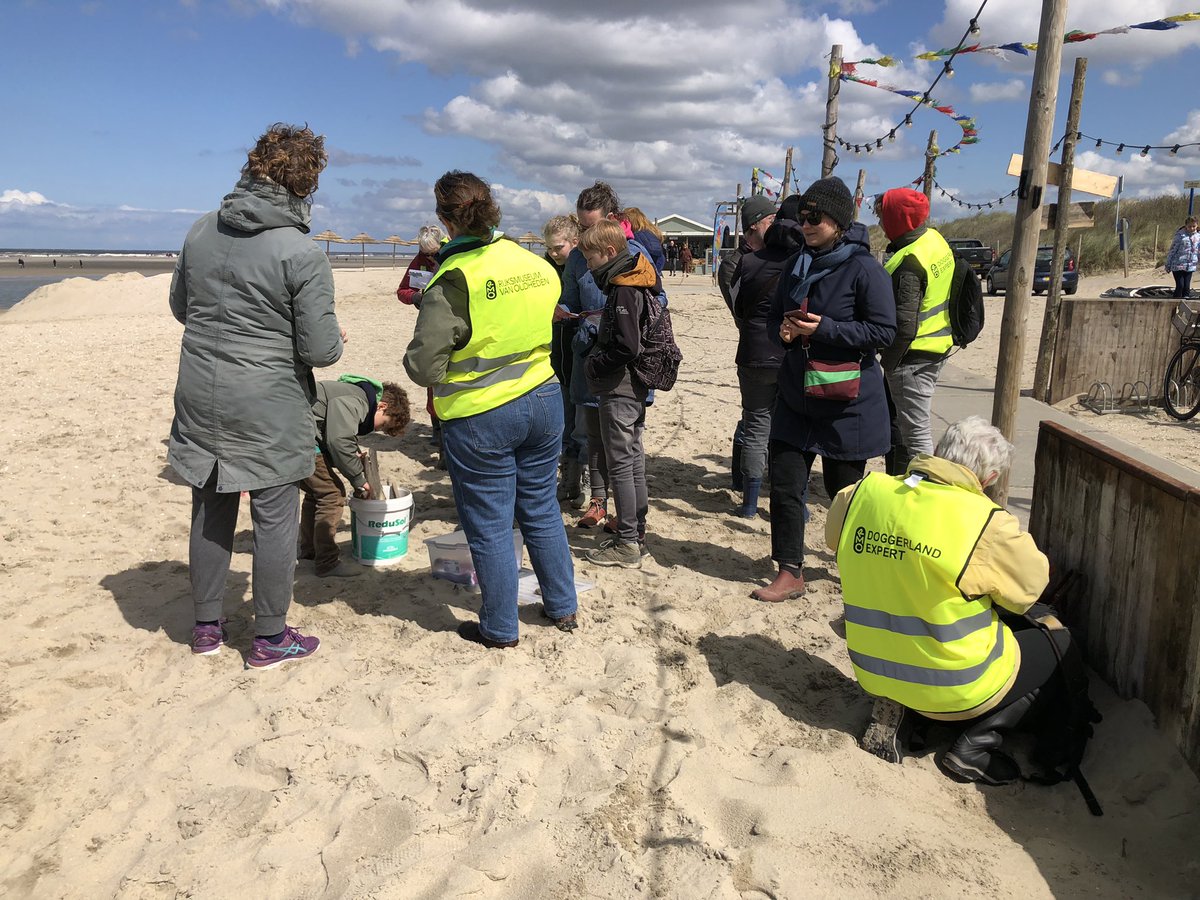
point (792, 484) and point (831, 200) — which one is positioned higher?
point (831, 200)

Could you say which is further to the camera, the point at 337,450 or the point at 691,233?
the point at 691,233

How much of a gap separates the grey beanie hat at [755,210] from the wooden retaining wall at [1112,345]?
529 centimetres

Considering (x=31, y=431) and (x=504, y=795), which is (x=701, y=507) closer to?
(x=504, y=795)

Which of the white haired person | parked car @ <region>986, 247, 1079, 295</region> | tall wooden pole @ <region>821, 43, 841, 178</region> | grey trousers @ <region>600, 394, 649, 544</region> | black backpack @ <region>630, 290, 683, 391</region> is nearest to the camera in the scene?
black backpack @ <region>630, 290, 683, 391</region>

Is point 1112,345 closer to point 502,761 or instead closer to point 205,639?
point 502,761

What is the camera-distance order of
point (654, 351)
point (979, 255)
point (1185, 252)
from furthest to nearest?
point (979, 255)
point (1185, 252)
point (654, 351)

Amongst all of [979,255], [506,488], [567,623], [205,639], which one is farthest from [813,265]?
[979,255]

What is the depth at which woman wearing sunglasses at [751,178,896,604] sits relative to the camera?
11.9 ft

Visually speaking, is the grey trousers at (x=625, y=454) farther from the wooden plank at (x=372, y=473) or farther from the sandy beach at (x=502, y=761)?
the wooden plank at (x=372, y=473)

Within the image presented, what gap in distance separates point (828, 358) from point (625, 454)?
3.67 ft

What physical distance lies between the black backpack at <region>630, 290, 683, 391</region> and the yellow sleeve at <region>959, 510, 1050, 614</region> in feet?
6.27

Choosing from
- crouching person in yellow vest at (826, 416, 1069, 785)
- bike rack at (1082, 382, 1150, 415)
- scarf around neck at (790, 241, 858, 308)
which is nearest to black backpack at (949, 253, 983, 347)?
scarf around neck at (790, 241, 858, 308)

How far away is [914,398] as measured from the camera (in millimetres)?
4566

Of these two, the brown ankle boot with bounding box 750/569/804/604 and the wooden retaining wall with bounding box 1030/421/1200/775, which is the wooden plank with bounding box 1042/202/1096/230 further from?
the brown ankle boot with bounding box 750/569/804/604
